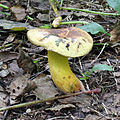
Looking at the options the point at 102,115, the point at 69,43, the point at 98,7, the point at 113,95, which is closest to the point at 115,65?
the point at 113,95

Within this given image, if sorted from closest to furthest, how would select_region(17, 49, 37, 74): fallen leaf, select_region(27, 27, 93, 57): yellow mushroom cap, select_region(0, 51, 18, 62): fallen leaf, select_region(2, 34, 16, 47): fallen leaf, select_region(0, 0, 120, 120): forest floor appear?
select_region(27, 27, 93, 57): yellow mushroom cap → select_region(0, 0, 120, 120): forest floor → select_region(17, 49, 37, 74): fallen leaf → select_region(0, 51, 18, 62): fallen leaf → select_region(2, 34, 16, 47): fallen leaf

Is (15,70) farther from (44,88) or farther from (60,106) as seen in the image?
(60,106)

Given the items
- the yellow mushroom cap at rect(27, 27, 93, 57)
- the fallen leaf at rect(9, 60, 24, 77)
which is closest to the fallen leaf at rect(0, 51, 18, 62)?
the fallen leaf at rect(9, 60, 24, 77)

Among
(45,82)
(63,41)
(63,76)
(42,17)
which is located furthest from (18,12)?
(63,41)

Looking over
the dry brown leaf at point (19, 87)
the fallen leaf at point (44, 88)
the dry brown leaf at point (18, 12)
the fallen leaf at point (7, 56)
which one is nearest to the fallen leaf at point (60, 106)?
the fallen leaf at point (44, 88)

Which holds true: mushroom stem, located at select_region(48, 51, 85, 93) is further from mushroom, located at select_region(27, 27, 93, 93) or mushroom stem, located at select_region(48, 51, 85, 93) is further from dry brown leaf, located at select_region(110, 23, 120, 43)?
dry brown leaf, located at select_region(110, 23, 120, 43)
